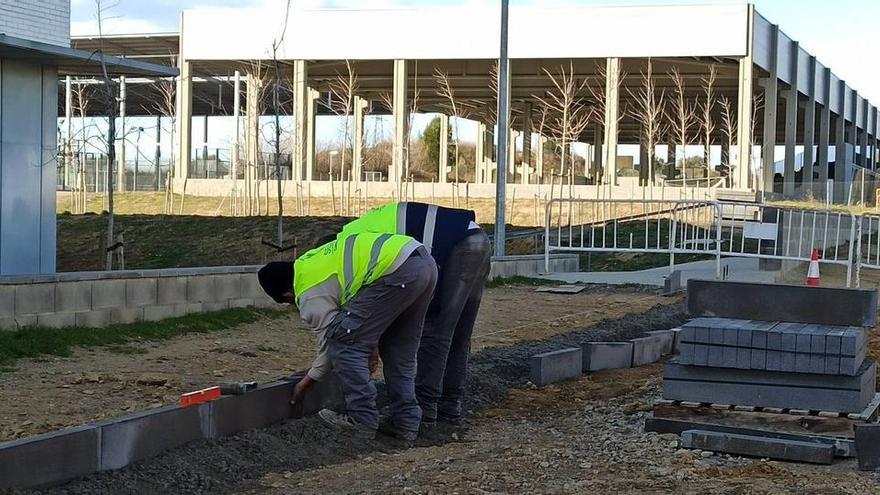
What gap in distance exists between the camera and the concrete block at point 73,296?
10188 mm

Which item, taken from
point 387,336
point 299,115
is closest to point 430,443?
point 387,336

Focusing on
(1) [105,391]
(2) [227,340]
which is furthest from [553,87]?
(1) [105,391]

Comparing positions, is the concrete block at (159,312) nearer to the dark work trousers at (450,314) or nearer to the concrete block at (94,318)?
the concrete block at (94,318)

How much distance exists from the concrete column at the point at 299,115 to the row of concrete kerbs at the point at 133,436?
30.0 meters

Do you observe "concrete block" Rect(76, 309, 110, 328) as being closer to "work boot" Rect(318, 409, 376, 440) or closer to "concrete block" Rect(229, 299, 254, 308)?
"concrete block" Rect(229, 299, 254, 308)

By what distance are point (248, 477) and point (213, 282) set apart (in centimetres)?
631

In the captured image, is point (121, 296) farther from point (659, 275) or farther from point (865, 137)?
point (865, 137)

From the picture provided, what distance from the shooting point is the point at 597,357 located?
34.3ft

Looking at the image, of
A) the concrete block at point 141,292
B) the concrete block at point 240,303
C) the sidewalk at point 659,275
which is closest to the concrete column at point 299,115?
the sidewalk at point 659,275

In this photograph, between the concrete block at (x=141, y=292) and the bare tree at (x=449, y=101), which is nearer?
the concrete block at (x=141, y=292)

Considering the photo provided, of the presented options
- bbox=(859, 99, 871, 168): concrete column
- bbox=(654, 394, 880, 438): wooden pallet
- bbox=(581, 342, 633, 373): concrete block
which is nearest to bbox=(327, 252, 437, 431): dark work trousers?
bbox=(654, 394, 880, 438): wooden pallet

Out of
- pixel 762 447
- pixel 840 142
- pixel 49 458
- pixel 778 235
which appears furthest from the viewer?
pixel 840 142

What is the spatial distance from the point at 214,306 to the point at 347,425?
18.2 ft

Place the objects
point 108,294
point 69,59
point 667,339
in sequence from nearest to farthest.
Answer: point 108,294 < point 667,339 < point 69,59
